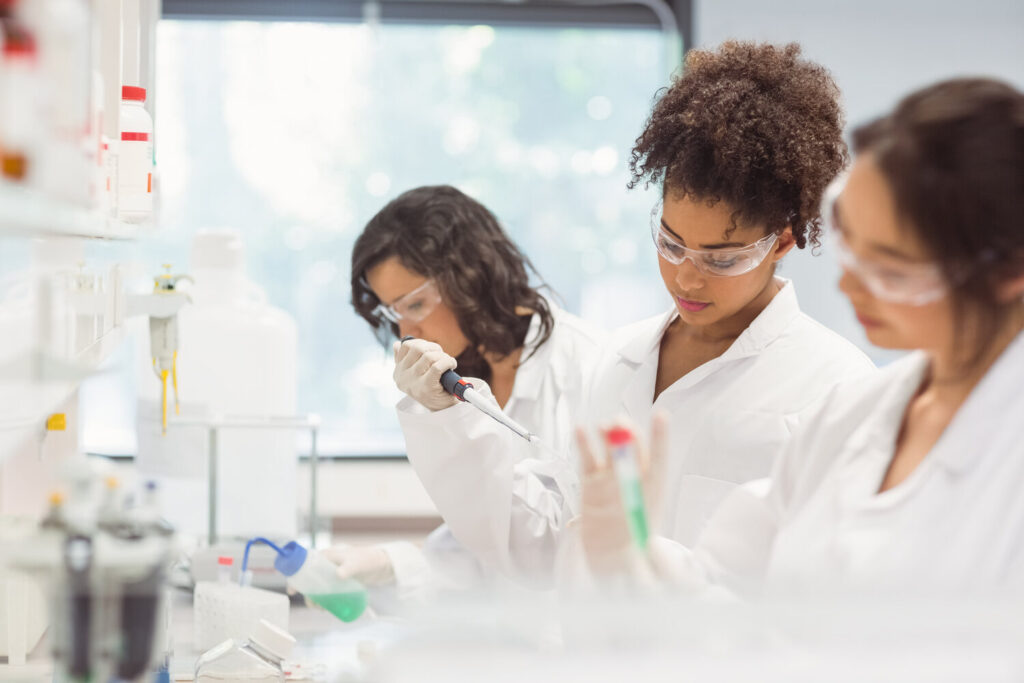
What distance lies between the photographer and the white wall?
3768 mm

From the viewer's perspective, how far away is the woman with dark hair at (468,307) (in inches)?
81.7

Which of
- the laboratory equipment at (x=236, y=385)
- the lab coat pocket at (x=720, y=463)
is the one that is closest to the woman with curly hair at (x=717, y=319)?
the lab coat pocket at (x=720, y=463)

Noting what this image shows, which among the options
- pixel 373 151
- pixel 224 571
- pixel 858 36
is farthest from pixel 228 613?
pixel 858 36

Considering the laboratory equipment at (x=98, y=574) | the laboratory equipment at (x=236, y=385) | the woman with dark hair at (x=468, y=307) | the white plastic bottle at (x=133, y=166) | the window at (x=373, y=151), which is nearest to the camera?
the laboratory equipment at (x=98, y=574)

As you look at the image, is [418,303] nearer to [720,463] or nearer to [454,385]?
[454,385]

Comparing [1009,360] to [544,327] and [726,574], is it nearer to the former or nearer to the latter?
[726,574]

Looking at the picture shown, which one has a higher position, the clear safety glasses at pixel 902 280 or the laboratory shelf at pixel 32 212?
the laboratory shelf at pixel 32 212

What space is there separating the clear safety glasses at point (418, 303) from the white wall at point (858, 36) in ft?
6.85

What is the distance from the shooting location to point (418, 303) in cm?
209

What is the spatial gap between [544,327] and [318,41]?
212 centimetres

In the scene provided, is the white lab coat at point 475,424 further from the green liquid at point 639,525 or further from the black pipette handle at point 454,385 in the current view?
the green liquid at point 639,525

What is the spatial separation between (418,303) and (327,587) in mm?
683

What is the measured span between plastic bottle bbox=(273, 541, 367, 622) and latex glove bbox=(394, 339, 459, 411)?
1.03 ft

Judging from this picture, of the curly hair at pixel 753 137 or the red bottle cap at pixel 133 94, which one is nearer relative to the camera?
the curly hair at pixel 753 137
